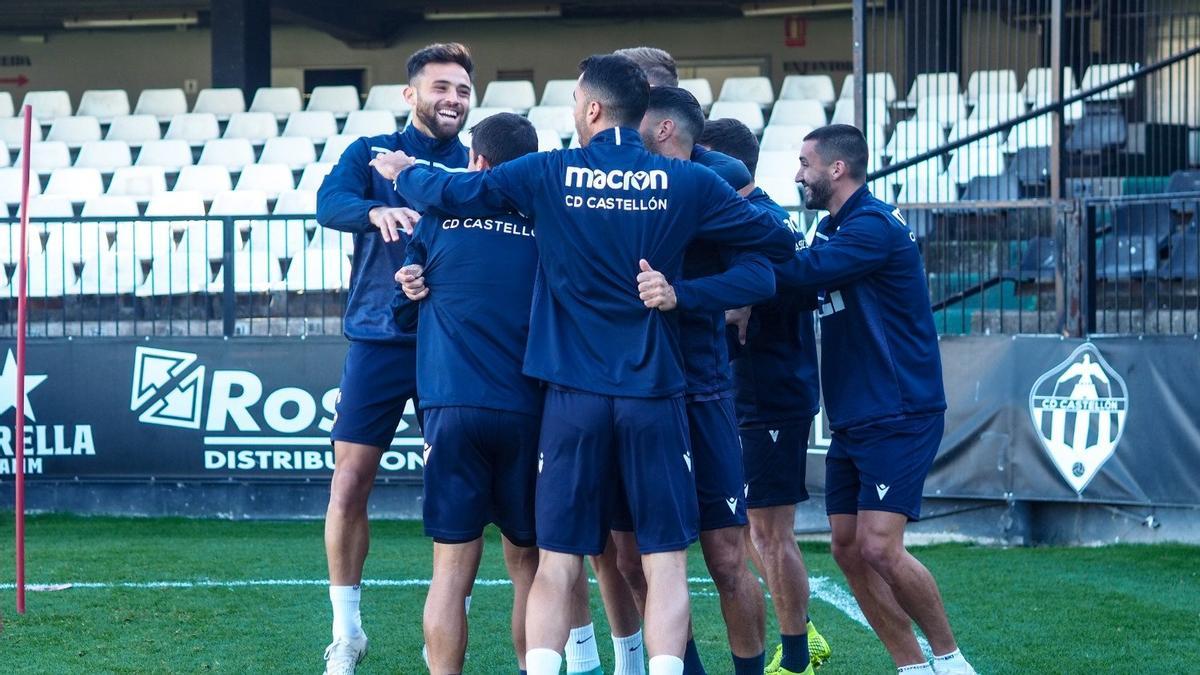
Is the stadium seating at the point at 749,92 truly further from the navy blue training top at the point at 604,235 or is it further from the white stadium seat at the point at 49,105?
the navy blue training top at the point at 604,235

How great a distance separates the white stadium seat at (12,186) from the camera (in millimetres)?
13961

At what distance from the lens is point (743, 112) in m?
14.1

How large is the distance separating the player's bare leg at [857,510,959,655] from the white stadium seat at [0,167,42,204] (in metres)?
10.7

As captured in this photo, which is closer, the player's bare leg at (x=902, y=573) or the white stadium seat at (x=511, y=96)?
the player's bare leg at (x=902, y=573)

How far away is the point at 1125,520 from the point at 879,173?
104 inches

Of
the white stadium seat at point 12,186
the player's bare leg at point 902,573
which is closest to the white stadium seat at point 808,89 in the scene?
the white stadium seat at point 12,186

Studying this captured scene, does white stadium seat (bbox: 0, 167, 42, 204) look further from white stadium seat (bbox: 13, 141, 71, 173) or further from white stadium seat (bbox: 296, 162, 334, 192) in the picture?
white stadium seat (bbox: 296, 162, 334, 192)

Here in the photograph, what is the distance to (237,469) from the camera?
10.1m

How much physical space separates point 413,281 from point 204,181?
9713 mm

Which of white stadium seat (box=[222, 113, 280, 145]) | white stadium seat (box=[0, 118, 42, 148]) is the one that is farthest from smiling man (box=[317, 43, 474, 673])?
white stadium seat (box=[0, 118, 42, 148])

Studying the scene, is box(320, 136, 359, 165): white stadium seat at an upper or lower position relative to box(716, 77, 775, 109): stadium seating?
lower

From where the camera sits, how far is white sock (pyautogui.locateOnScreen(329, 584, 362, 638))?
5.36 meters

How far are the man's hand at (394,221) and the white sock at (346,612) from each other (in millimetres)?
1319

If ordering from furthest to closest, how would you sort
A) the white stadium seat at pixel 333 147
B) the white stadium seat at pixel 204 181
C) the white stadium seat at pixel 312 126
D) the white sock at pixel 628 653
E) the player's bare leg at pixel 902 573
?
the white stadium seat at pixel 312 126
the white stadium seat at pixel 333 147
the white stadium seat at pixel 204 181
the player's bare leg at pixel 902 573
the white sock at pixel 628 653
